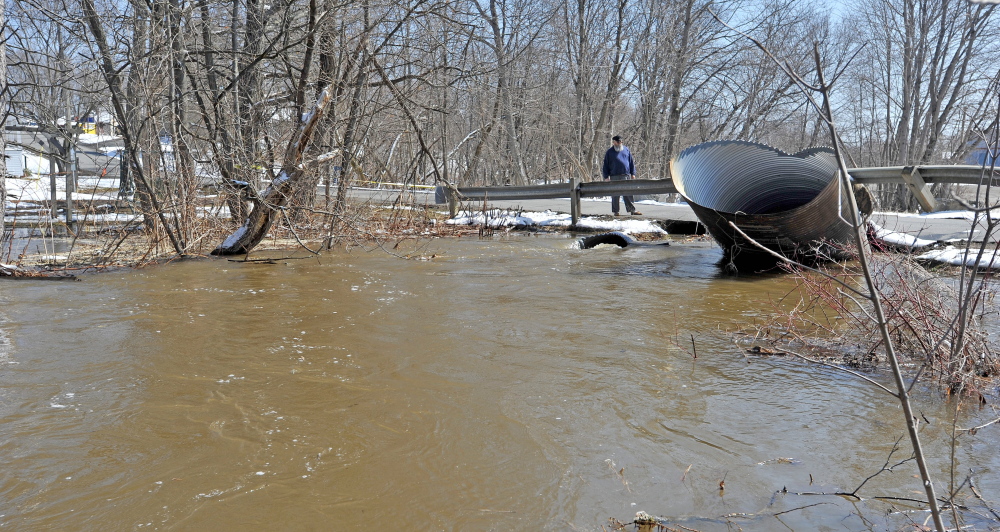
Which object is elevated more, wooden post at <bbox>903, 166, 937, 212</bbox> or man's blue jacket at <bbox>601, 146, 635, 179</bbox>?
man's blue jacket at <bbox>601, 146, 635, 179</bbox>

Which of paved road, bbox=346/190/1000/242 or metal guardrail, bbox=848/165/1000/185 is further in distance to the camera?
paved road, bbox=346/190/1000/242

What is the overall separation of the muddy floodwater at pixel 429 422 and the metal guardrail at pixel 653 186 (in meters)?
3.09

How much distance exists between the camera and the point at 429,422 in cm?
369

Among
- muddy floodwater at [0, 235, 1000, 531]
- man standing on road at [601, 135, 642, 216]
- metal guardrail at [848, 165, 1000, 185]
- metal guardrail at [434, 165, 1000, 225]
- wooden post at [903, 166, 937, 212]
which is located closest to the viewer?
muddy floodwater at [0, 235, 1000, 531]

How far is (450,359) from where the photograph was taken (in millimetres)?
4855

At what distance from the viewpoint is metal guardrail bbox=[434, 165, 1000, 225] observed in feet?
29.4

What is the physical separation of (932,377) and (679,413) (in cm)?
167

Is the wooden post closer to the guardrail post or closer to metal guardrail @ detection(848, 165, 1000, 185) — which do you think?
metal guardrail @ detection(848, 165, 1000, 185)

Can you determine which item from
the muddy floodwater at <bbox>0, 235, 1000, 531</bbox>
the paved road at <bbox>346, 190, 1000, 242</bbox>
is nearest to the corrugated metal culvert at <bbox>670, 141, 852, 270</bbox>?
the paved road at <bbox>346, 190, 1000, 242</bbox>

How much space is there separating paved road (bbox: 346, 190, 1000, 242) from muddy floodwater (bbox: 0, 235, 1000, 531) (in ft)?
13.5

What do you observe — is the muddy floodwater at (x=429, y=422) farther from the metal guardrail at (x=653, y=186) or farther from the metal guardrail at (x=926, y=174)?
the metal guardrail at (x=926, y=174)

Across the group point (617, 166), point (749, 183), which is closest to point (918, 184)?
point (749, 183)

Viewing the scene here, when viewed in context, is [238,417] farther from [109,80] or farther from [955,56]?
[955,56]

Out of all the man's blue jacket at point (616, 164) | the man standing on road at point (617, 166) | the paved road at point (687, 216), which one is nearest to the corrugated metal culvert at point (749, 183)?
the paved road at point (687, 216)
